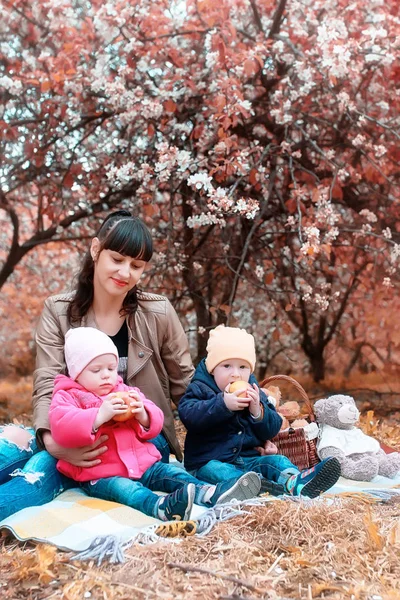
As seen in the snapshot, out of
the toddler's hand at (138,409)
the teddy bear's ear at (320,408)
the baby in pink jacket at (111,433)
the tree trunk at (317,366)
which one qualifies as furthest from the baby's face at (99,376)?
the tree trunk at (317,366)

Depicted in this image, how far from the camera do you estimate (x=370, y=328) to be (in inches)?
258

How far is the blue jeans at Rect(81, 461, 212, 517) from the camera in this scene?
2.47 metres

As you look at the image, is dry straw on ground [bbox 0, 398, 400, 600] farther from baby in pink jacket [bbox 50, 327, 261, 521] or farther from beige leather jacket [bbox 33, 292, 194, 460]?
beige leather jacket [bbox 33, 292, 194, 460]

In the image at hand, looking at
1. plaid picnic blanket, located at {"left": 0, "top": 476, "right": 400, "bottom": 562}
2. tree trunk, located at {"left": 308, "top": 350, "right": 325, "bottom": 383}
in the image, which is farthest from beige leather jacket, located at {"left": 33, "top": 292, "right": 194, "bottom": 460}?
tree trunk, located at {"left": 308, "top": 350, "right": 325, "bottom": 383}

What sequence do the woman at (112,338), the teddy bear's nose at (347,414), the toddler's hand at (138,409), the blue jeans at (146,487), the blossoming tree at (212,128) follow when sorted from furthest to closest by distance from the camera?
1. the blossoming tree at (212,128)
2. the teddy bear's nose at (347,414)
3. the woman at (112,338)
4. the toddler's hand at (138,409)
5. the blue jeans at (146,487)

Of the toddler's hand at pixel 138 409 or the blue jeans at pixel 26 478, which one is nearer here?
the blue jeans at pixel 26 478

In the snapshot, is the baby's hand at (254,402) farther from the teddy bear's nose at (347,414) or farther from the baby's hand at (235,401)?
the teddy bear's nose at (347,414)

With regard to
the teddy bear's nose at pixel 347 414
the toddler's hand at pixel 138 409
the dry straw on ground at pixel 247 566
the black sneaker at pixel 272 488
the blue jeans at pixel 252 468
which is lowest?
the dry straw on ground at pixel 247 566

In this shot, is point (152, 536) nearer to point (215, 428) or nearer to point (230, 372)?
point (215, 428)

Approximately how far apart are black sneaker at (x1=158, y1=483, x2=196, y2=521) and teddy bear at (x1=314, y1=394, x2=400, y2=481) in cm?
104

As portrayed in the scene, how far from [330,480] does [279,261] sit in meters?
2.69

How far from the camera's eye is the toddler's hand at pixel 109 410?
2529 mm

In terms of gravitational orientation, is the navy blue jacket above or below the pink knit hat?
below

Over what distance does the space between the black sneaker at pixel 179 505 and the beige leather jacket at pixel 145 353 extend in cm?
73
